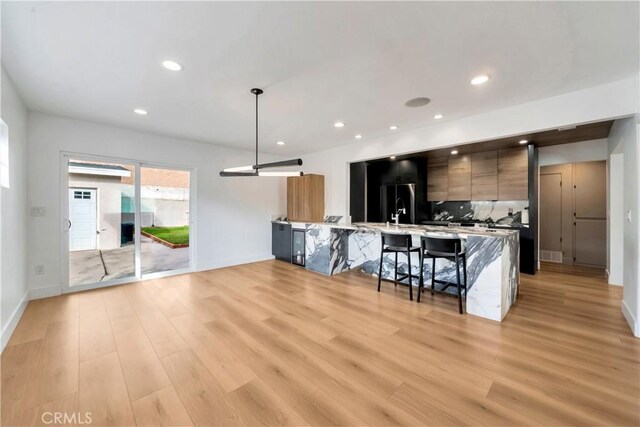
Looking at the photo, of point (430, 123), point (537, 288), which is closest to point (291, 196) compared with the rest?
point (430, 123)

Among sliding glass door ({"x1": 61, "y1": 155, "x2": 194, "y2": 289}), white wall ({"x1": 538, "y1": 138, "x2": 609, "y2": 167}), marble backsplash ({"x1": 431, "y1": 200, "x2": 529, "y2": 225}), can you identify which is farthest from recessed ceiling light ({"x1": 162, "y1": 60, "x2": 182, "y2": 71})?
white wall ({"x1": 538, "y1": 138, "x2": 609, "y2": 167})

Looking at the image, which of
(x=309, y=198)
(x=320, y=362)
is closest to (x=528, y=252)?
(x=309, y=198)

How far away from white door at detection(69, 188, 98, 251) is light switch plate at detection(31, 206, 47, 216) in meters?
0.30

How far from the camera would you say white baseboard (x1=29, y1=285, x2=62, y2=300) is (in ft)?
11.9

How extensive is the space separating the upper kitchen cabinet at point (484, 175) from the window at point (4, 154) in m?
7.22

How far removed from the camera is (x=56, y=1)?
1.69 metres

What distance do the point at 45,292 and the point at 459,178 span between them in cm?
772

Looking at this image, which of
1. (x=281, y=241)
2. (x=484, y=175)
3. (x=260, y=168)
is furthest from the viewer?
(x=281, y=241)

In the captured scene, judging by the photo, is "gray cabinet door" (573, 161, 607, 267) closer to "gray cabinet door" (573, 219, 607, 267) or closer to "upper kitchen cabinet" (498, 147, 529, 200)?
"gray cabinet door" (573, 219, 607, 267)

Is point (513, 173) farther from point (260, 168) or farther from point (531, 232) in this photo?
point (260, 168)

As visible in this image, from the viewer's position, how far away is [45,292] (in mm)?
3746

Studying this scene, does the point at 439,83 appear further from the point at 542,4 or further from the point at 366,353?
the point at 366,353

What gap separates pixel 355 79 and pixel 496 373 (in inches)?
115

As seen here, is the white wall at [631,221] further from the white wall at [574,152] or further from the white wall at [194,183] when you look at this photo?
the white wall at [194,183]
